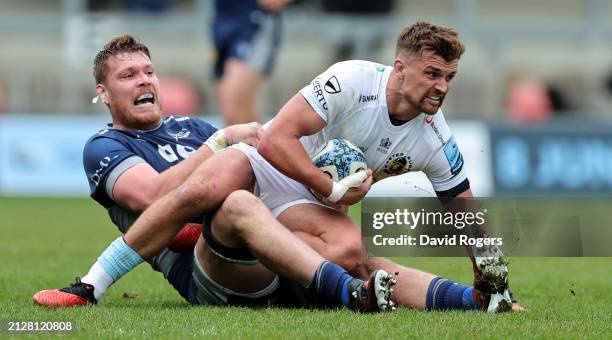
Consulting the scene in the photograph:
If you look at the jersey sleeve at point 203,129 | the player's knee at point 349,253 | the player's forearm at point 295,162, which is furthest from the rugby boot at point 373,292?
the jersey sleeve at point 203,129

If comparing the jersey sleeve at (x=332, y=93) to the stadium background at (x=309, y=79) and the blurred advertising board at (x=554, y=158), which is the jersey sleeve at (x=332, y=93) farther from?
the blurred advertising board at (x=554, y=158)

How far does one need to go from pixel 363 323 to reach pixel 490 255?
0.73 m

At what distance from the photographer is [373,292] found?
5.92 m

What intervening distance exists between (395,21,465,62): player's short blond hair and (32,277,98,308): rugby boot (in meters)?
2.03

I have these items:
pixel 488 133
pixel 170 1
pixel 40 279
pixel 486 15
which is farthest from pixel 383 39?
pixel 40 279

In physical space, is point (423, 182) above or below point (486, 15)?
above

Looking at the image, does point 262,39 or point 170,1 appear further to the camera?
point 170,1

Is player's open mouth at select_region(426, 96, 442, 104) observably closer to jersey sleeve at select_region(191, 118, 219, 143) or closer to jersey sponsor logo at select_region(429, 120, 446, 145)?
jersey sponsor logo at select_region(429, 120, 446, 145)

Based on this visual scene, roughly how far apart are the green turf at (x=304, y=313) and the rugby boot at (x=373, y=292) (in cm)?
6

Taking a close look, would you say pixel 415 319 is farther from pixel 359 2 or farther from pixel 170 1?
pixel 170 1

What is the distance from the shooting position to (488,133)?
18.0 metres

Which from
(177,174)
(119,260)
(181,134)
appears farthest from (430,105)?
(181,134)

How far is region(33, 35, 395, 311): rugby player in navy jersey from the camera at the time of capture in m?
6.09

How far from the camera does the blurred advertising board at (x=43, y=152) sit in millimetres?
17859
